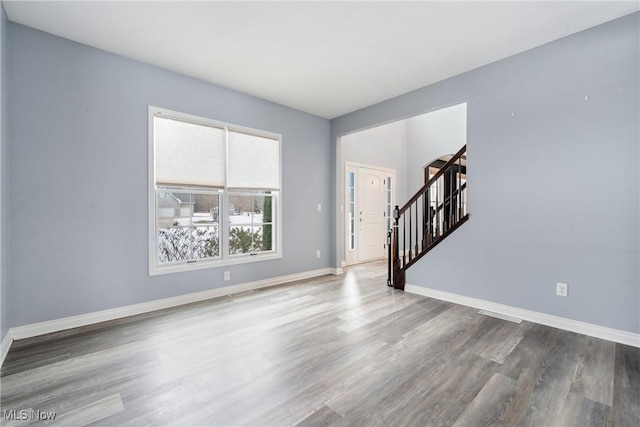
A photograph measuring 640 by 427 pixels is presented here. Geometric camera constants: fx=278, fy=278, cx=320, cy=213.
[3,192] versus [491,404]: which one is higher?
[3,192]

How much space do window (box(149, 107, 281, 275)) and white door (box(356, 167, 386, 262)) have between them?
7.72 feet

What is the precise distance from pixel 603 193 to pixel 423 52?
7.19ft

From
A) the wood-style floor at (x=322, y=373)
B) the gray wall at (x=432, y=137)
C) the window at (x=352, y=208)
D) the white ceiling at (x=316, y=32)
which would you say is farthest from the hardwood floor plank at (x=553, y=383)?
the gray wall at (x=432, y=137)

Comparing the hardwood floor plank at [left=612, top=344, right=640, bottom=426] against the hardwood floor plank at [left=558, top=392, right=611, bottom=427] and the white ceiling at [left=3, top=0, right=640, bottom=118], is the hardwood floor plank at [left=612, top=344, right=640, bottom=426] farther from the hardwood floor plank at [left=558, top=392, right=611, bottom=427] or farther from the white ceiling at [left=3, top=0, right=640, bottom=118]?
the white ceiling at [left=3, top=0, right=640, bottom=118]

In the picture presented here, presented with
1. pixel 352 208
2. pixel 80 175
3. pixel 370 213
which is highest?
pixel 80 175

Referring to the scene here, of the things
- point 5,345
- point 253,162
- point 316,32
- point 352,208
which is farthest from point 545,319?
point 5,345

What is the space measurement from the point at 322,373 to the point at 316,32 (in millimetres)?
2947

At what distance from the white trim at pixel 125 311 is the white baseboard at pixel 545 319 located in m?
2.43

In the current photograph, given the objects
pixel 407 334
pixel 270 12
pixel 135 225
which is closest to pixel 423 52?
pixel 270 12

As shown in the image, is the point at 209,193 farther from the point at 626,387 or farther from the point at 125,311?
the point at 626,387

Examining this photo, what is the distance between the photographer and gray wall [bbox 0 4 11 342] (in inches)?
87.6

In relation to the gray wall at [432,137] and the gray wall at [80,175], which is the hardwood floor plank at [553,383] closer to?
the gray wall at [80,175]

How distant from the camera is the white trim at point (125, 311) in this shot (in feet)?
8.46

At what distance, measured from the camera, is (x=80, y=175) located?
2.82m
